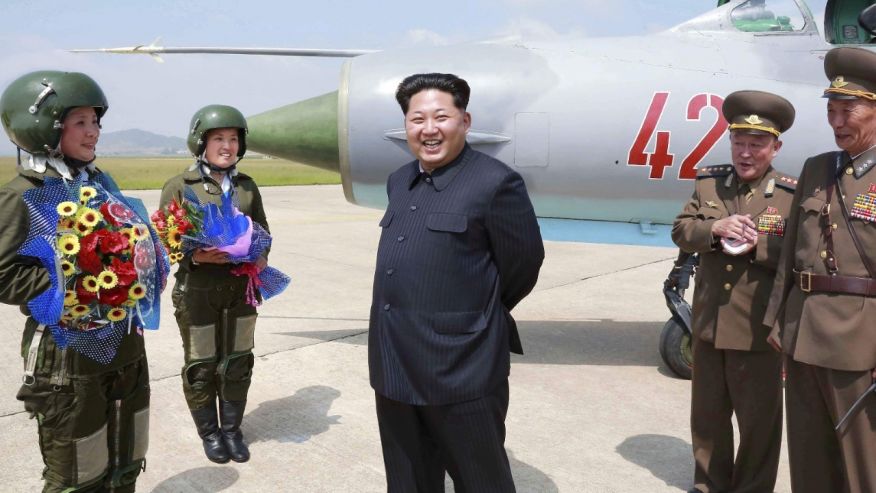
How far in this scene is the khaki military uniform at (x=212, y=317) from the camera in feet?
11.6

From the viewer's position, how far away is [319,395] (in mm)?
4535

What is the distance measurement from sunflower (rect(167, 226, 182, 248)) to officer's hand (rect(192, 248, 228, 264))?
0.45 feet

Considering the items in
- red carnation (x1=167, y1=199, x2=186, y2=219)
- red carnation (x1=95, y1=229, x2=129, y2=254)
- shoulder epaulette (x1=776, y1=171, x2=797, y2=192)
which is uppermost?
shoulder epaulette (x1=776, y1=171, x2=797, y2=192)

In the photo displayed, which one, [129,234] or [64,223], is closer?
[64,223]

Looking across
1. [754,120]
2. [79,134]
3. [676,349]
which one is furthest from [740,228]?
[79,134]

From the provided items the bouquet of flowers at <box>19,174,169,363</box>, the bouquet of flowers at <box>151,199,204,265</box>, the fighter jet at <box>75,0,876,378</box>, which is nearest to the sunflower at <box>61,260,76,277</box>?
the bouquet of flowers at <box>19,174,169,363</box>

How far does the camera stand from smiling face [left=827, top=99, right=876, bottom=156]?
7.85ft

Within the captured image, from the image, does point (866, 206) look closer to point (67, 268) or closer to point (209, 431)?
point (67, 268)

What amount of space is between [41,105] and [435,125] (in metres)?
1.40

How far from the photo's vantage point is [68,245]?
2316mm

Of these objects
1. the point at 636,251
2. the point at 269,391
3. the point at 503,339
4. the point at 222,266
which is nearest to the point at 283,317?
the point at 269,391

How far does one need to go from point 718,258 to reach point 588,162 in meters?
1.58

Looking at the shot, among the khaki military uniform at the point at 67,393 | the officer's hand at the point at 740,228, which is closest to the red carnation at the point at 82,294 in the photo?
the khaki military uniform at the point at 67,393

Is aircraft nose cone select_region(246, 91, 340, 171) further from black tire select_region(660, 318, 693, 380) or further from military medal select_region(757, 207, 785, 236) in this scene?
military medal select_region(757, 207, 785, 236)
